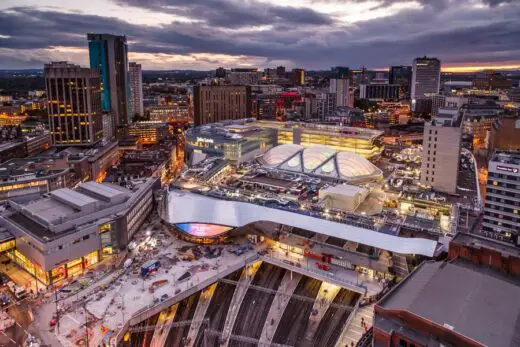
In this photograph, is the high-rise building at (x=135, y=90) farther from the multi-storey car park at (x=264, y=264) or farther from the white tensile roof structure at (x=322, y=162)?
the multi-storey car park at (x=264, y=264)

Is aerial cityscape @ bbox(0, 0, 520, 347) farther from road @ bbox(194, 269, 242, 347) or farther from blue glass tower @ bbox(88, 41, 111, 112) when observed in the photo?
blue glass tower @ bbox(88, 41, 111, 112)

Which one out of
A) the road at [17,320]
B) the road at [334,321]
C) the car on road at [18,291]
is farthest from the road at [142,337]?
the road at [334,321]

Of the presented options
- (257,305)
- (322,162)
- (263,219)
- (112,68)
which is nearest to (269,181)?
(322,162)

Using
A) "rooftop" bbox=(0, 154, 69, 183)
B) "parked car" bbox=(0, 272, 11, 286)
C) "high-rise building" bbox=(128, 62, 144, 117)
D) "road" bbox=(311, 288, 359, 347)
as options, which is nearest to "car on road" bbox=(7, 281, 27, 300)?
"parked car" bbox=(0, 272, 11, 286)

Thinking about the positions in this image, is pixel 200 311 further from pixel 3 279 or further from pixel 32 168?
pixel 32 168

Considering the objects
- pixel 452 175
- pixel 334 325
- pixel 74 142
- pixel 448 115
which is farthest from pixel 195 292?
pixel 74 142
